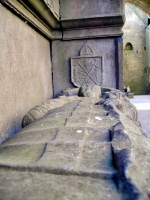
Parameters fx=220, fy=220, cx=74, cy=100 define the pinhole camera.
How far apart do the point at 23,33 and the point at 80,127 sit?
109 cm

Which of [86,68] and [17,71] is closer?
[17,71]

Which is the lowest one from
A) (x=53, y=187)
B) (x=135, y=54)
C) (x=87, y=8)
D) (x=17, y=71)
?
(x=53, y=187)

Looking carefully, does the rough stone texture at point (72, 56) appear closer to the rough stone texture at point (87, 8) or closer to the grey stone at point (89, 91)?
the rough stone texture at point (87, 8)

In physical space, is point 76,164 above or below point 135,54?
below

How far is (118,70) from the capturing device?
107 inches

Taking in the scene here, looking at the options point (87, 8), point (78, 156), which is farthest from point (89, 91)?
point (78, 156)

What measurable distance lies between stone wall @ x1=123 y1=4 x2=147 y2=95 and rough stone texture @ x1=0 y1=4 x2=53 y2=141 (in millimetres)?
13075

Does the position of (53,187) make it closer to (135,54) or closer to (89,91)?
(89,91)

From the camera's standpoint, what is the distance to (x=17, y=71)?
61.8 inches

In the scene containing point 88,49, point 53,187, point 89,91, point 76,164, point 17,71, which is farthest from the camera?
point 88,49

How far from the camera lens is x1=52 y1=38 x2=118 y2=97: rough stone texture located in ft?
8.96

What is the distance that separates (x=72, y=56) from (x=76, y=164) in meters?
2.22

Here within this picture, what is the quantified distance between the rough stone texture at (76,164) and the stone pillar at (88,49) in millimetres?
1770

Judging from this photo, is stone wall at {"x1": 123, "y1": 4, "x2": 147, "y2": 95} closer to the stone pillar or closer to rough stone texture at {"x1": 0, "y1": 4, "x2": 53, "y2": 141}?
the stone pillar
